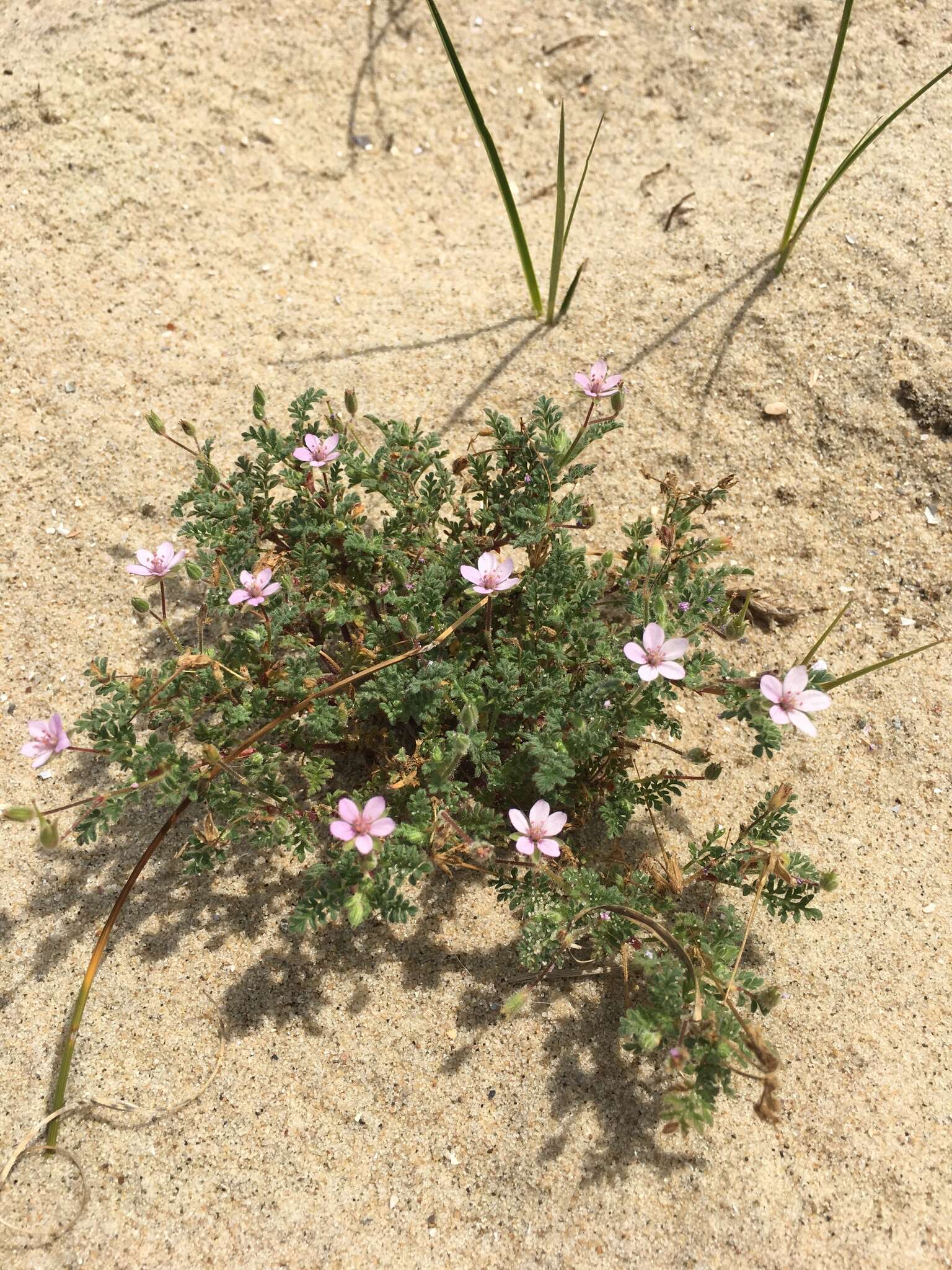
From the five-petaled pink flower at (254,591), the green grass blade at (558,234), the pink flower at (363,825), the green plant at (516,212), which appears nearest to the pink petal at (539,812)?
the pink flower at (363,825)

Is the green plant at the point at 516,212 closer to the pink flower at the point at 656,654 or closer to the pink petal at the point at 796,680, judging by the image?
the pink flower at the point at 656,654

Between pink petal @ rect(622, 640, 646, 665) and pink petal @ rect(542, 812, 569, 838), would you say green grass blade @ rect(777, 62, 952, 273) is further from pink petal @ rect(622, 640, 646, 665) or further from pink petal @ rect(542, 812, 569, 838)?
pink petal @ rect(542, 812, 569, 838)

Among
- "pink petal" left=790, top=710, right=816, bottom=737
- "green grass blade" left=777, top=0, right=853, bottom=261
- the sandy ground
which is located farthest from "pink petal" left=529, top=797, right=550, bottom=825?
"green grass blade" left=777, top=0, right=853, bottom=261

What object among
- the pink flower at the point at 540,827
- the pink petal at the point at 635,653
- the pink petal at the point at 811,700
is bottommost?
the pink flower at the point at 540,827

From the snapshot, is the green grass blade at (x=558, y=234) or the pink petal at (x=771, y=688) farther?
the green grass blade at (x=558, y=234)

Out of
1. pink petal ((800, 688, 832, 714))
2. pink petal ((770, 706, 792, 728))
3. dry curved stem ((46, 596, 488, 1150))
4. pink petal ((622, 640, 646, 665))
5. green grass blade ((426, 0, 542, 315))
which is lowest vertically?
dry curved stem ((46, 596, 488, 1150))

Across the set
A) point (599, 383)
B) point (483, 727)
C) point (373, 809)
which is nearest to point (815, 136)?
point (599, 383)
